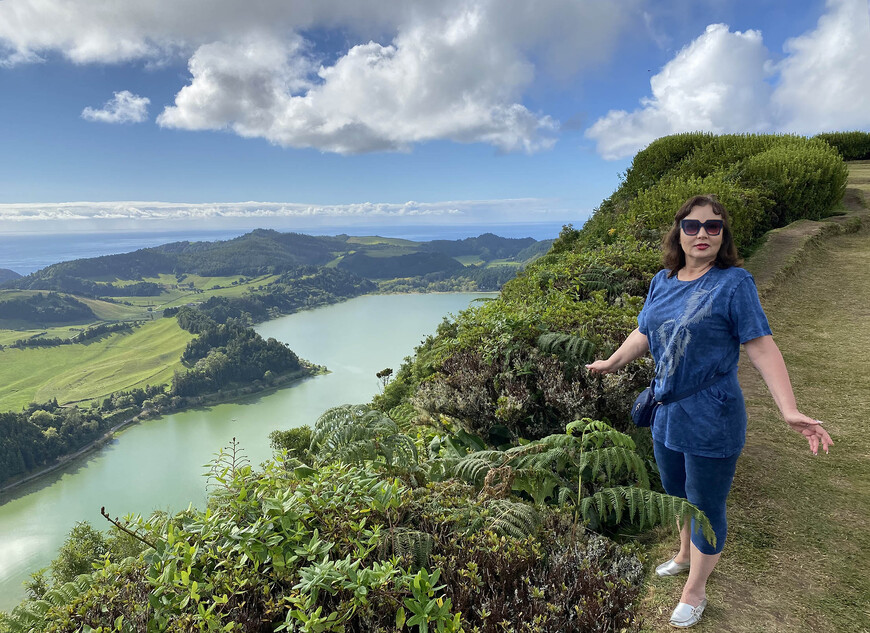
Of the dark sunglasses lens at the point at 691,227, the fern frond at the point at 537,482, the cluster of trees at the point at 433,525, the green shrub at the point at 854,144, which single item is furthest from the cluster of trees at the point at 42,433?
the green shrub at the point at 854,144

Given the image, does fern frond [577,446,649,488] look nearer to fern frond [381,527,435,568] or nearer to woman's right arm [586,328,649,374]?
woman's right arm [586,328,649,374]

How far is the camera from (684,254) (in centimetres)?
221

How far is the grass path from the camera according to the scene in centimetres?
222

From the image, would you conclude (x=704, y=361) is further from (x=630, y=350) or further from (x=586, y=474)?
(x=586, y=474)

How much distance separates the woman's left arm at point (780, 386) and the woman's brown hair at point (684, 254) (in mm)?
390

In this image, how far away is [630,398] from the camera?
3406 mm

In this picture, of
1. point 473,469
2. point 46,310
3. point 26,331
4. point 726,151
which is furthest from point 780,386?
point 46,310

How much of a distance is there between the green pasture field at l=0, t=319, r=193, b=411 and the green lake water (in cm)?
2370

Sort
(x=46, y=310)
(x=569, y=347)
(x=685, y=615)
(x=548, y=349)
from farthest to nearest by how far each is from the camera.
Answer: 1. (x=46, y=310)
2. (x=548, y=349)
3. (x=569, y=347)
4. (x=685, y=615)

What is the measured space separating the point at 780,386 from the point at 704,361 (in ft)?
0.91

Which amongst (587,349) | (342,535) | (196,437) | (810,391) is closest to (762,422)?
(810,391)

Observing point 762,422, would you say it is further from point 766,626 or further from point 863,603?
point 766,626

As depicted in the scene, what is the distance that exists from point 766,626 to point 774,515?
1032mm

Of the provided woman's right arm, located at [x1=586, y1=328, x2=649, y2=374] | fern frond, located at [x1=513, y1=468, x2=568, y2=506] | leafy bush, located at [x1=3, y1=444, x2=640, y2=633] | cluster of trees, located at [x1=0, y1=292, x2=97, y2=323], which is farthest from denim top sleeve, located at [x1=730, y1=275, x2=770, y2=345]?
cluster of trees, located at [x1=0, y1=292, x2=97, y2=323]
